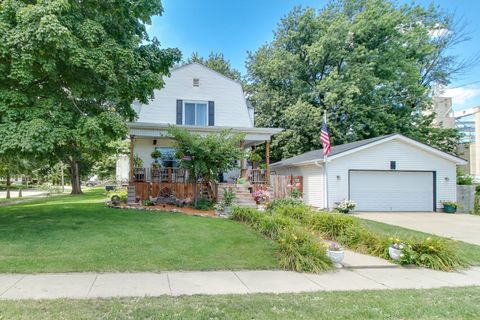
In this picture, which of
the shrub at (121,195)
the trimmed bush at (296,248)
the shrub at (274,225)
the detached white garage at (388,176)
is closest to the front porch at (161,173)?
the shrub at (121,195)

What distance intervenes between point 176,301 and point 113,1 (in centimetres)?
878

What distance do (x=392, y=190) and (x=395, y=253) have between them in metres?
11.1

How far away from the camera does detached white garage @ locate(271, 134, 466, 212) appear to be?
16266 mm

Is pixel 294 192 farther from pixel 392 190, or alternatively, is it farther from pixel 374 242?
pixel 374 242

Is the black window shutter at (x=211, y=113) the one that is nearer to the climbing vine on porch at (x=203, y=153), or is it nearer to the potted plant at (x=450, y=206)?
the climbing vine on porch at (x=203, y=153)

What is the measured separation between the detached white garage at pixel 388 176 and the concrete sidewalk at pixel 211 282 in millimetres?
10196

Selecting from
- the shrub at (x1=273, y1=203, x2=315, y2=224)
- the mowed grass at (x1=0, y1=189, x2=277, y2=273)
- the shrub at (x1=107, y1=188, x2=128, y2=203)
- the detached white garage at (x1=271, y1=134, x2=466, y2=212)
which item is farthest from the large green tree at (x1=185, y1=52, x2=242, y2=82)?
the mowed grass at (x1=0, y1=189, x2=277, y2=273)

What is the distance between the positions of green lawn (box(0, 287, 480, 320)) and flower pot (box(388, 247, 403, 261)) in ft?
6.58

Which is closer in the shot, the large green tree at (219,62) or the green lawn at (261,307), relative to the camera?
the green lawn at (261,307)

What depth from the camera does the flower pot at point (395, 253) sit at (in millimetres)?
6772

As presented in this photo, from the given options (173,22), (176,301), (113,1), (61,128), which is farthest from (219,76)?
(176,301)

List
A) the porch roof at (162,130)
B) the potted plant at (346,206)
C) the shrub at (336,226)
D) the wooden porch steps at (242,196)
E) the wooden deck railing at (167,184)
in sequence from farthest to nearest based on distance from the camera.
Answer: the potted plant at (346,206) → the porch roof at (162,130) → the wooden deck railing at (167,184) → the wooden porch steps at (242,196) → the shrub at (336,226)

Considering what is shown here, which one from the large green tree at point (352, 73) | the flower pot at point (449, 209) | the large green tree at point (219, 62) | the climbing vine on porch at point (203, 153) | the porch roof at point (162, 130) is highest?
the large green tree at point (219, 62)

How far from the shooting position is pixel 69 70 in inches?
352
